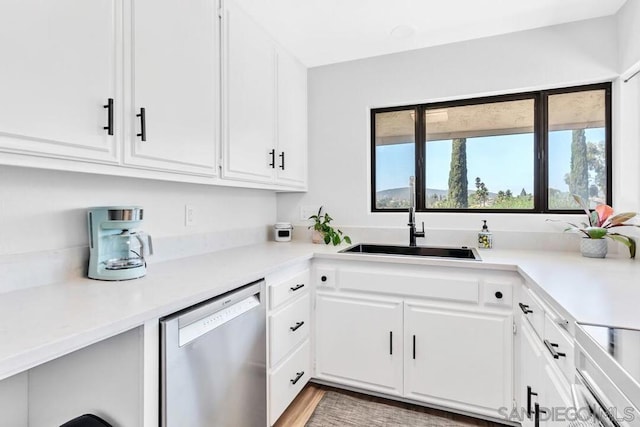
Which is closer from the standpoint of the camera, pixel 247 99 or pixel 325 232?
pixel 247 99

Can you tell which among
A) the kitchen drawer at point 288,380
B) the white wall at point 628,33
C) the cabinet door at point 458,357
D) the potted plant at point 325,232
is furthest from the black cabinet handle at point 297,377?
the white wall at point 628,33

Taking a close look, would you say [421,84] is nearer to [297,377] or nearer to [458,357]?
[458,357]

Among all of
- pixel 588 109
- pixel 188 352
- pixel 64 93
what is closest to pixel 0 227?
pixel 64 93

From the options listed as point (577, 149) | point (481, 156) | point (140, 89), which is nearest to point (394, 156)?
point (481, 156)

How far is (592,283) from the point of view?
1228 mm

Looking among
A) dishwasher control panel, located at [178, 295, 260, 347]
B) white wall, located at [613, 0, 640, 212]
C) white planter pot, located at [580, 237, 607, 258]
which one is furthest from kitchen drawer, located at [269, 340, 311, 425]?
white wall, located at [613, 0, 640, 212]

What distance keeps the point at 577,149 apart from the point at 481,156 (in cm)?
56

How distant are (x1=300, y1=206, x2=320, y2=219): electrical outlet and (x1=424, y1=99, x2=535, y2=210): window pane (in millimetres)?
878

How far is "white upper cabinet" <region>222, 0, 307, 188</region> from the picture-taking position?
1.72 metres

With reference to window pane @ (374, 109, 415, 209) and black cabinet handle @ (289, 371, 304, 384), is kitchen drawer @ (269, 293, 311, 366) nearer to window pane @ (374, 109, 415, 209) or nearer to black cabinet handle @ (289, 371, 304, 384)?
black cabinet handle @ (289, 371, 304, 384)

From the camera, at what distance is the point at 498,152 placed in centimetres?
227

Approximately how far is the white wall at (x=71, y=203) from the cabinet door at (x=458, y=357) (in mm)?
1365

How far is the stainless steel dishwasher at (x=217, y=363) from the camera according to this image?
0.99 m

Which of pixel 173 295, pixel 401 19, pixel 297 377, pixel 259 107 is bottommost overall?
pixel 297 377
